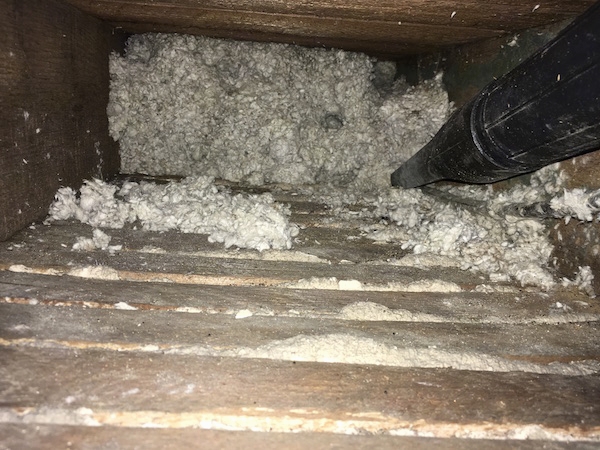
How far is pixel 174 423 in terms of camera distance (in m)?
1.00

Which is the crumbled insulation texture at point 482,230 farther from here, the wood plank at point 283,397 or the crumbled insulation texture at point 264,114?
the crumbled insulation texture at point 264,114

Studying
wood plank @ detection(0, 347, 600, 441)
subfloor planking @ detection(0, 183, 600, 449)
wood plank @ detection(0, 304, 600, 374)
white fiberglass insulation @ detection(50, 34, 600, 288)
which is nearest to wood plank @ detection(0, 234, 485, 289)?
subfloor planking @ detection(0, 183, 600, 449)

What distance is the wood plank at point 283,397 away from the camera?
102 cm

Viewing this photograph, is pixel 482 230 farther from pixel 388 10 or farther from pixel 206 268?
pixel 206 268

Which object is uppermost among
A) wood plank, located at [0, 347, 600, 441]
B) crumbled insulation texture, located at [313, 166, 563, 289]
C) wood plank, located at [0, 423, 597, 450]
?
crumbled insulation texture, located at [313, 166, 563, 289]

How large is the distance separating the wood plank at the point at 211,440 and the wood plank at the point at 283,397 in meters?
0.02

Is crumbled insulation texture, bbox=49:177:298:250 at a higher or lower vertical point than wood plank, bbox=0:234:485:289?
higher

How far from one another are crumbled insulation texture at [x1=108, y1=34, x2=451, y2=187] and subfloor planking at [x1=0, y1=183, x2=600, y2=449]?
1586 mm

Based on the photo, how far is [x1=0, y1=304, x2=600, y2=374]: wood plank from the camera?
1.26m

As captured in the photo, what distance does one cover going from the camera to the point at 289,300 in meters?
1.56

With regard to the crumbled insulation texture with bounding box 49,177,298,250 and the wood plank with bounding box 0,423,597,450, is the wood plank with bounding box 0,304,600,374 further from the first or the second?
the crumbled insulation texture with bounding box 49,177,298,250

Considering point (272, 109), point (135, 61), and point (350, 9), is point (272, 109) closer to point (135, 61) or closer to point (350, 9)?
point (135, 61)

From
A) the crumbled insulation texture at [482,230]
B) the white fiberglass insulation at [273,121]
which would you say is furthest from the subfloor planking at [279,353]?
the white fiberglass insulation at [273,121]

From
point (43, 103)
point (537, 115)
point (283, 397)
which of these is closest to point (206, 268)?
point (283, 397)
